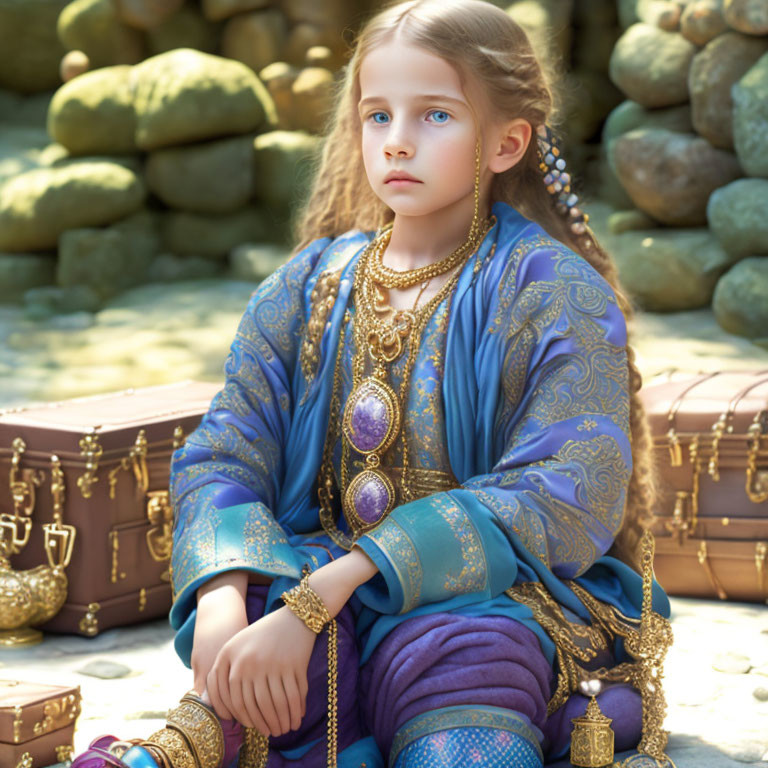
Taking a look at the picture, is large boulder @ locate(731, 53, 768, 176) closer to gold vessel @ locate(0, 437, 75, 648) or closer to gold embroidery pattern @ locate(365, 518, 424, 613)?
gold vessel @ locate(0, 437, 75, 648)

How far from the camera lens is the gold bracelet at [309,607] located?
6.68 feet

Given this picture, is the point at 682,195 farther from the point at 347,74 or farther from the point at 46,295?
the point at 347,74

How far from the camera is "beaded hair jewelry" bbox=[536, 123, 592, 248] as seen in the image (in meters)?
2.48

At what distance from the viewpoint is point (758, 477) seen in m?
3.22

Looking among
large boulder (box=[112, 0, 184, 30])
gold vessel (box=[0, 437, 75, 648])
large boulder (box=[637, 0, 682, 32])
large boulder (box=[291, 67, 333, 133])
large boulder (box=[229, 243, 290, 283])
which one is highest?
large boulder (box=[637, 0, 682, 32])

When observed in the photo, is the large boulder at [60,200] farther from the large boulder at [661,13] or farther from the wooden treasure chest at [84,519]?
the wooden treasure chest at [84,519]

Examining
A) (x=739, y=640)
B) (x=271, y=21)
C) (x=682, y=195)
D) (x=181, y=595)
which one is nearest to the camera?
(x=181, y=595)

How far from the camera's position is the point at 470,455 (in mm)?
2338

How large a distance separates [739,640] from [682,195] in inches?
171

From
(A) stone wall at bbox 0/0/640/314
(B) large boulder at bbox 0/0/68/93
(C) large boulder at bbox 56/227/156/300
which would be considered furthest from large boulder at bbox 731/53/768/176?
(B) large boulder at bbox 0/0/68/93

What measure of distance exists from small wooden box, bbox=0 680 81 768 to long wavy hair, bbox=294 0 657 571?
40.2 inches

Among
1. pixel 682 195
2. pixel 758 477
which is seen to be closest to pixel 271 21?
pixel 682 195

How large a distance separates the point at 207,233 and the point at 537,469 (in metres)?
6.71

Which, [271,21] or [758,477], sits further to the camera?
[271,21]
